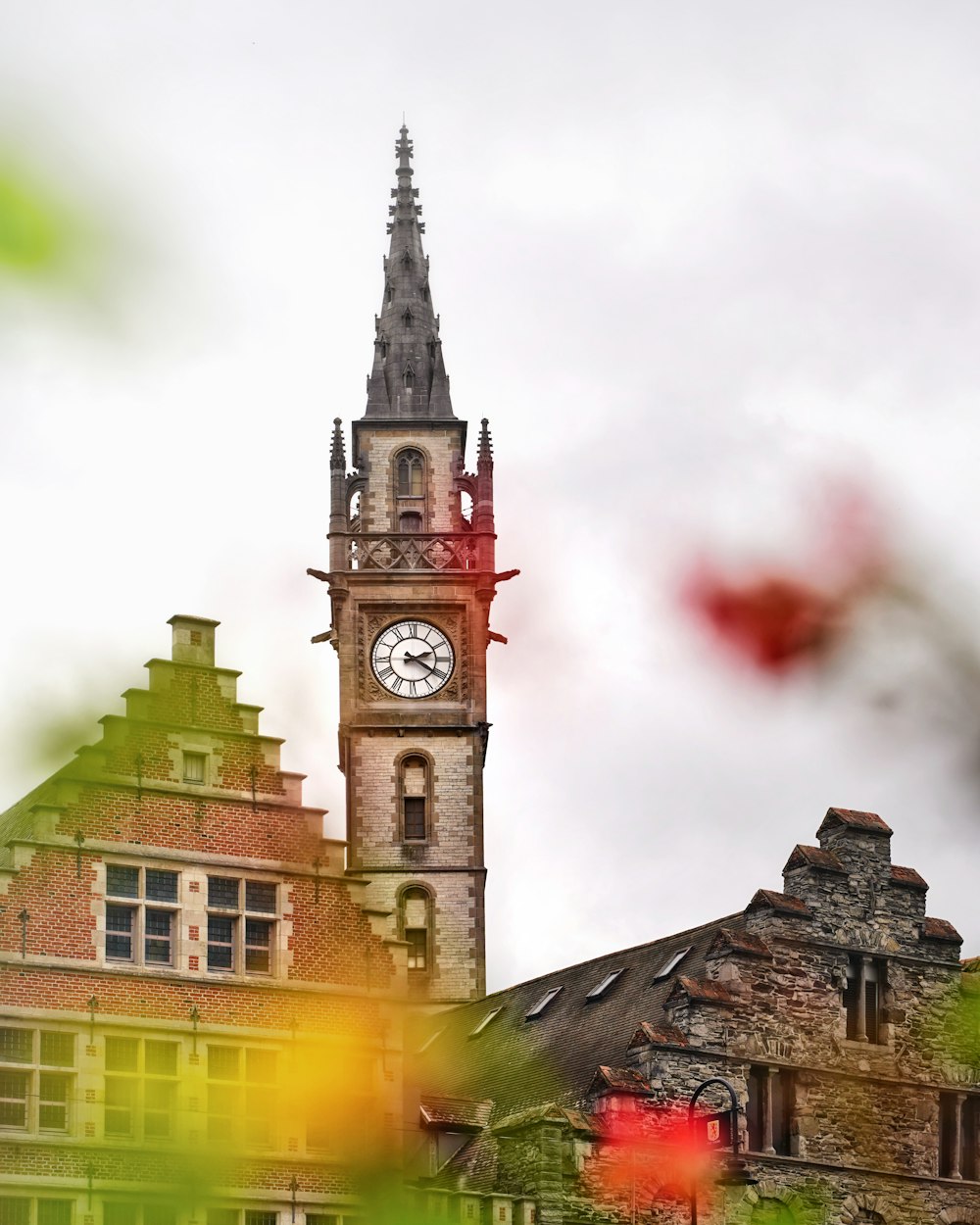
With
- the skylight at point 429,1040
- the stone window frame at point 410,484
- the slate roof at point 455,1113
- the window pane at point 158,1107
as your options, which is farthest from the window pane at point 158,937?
the stone window frame at point 410,484

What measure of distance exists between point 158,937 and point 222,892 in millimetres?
1449

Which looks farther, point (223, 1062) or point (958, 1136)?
point (958, 1136)

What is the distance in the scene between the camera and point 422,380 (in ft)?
296

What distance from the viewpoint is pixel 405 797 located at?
281ft

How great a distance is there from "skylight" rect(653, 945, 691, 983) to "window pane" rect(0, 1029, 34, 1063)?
15.1 meters

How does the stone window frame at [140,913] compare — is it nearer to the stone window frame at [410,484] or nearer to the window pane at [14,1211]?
the window pane at [14,1211]

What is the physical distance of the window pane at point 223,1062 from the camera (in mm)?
44125

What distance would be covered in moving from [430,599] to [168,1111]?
4413cm

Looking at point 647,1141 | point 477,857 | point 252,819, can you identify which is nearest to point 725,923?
point 647,1141

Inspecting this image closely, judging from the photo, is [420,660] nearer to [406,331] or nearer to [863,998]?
[406,331]

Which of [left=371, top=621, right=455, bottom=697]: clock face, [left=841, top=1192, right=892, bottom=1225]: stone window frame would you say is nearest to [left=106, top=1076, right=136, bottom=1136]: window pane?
[left=841, top=1192, right=892, bottom=1225]: stone window frame

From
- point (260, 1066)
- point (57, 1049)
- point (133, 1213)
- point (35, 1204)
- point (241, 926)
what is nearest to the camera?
point (35, 1204)

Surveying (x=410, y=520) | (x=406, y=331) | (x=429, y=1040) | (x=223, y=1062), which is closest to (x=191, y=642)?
(x=223, y=1062)

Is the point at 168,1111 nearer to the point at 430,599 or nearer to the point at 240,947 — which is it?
the point at 240,947
